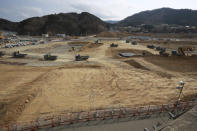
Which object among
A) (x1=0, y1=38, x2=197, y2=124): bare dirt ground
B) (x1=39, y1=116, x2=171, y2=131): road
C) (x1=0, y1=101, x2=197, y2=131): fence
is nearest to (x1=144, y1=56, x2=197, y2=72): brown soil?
(x1=0, y1=38, x2=197, y2=124): bare dirt ground

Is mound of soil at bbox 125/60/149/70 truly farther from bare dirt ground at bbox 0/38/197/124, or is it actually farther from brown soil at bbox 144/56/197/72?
brown soil at bbox 144/56/197/72

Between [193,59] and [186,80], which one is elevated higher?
[193,59]

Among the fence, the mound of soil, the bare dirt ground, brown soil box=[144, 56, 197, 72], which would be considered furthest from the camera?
the mound of soil

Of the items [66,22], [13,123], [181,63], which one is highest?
[66,22]

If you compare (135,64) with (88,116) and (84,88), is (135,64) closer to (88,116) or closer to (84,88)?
(84,88)

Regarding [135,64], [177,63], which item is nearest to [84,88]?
[135,64]

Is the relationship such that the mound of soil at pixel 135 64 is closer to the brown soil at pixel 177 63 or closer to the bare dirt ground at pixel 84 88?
the bare dirt ground at pixel 84 88

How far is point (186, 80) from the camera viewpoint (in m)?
22.7

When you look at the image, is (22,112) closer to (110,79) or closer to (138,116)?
(138,116)

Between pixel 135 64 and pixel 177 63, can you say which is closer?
pixel 177 63

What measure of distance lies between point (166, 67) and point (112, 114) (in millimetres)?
23147

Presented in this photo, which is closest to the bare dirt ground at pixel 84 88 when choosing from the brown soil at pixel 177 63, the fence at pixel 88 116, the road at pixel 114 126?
the brown soil at pixel 177 63

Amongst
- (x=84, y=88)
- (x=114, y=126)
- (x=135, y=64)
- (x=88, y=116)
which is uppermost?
(x=135, y=64)

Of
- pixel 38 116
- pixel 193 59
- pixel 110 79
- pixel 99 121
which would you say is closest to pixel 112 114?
pixel 99 121
